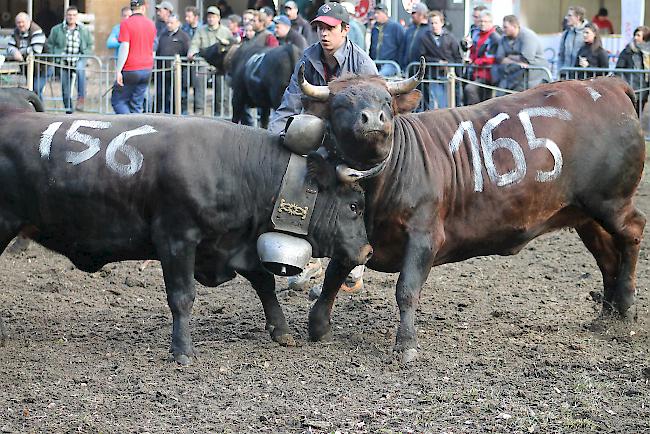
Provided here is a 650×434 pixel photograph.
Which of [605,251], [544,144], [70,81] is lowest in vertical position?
[605,251]

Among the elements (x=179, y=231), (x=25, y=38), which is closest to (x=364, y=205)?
(x=179, y=231)

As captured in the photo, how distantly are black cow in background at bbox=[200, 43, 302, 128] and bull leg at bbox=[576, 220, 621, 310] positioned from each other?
6.24 metres

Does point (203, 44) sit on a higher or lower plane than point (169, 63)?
higher

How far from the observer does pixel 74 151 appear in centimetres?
659

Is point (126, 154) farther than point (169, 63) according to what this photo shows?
No

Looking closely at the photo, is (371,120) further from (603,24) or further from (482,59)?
(603,24)

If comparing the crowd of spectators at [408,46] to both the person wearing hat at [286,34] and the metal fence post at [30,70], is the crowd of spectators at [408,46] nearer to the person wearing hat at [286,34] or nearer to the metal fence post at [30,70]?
the person wearing hat at [286,34]

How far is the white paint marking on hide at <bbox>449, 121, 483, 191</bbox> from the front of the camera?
6.96 m

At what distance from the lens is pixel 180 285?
21.6 ft

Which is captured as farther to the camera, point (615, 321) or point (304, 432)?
point (615, 321)

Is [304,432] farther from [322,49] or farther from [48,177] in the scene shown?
[322,49]

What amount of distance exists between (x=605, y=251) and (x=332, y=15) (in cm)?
246

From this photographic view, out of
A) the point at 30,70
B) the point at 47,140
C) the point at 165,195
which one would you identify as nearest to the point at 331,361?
the point at 165,195

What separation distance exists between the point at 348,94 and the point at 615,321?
2.57 m
